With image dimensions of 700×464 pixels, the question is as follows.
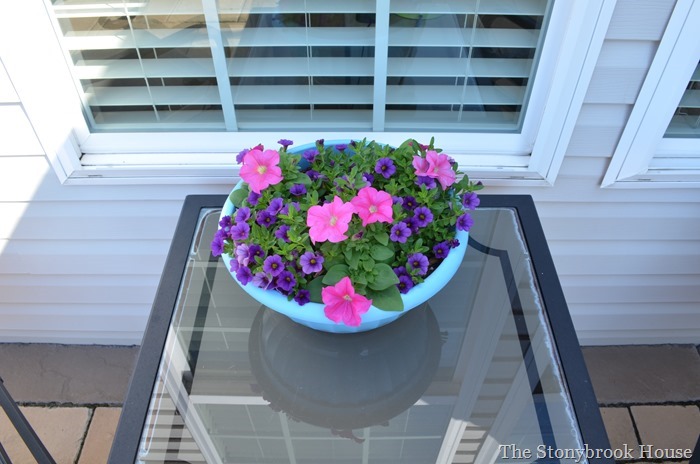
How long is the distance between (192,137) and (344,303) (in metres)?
0.68

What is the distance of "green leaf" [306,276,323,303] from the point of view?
3.02ft

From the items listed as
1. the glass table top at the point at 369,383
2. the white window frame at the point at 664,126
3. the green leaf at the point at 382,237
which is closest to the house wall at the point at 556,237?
the white window frame at the point at 664,126

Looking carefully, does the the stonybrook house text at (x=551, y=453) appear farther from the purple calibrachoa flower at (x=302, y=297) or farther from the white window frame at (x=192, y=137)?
the white window frame at (x=192, y=137)

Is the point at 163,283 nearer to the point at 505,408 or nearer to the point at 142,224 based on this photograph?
the point at 142,224

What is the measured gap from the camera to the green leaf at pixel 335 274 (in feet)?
2.93

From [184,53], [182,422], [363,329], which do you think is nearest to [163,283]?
[182,422]

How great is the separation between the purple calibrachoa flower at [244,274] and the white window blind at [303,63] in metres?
0.53

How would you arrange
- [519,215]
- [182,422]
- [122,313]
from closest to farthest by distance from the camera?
[182,422] < [519,215] < [122,313]

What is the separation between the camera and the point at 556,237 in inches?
60.6

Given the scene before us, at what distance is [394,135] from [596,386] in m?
1.08

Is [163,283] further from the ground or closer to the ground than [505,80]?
closer to the ground

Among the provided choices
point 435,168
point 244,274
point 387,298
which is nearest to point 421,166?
point 435,168

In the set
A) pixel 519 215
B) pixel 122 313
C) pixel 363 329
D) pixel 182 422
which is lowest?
pixel 182 422

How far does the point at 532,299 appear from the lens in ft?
3.62
